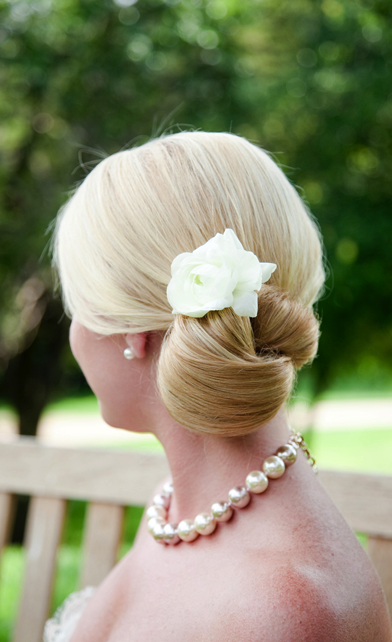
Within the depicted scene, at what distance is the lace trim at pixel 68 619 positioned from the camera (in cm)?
184

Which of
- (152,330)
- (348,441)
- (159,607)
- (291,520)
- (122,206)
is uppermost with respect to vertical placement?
(122,206)

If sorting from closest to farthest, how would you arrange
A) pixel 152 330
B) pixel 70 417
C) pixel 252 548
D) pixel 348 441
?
1. pixel 252 548
2. pixel 152 330
3. pixel 348 441
4. pixel 70 417

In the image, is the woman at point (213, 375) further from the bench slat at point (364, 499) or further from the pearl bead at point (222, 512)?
the bench slat at point (364, 499)

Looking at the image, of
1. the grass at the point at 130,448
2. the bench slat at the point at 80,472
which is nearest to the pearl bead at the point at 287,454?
the bench slat at the point at 80,472

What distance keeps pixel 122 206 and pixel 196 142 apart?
0.24 m

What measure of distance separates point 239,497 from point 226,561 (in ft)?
0.46

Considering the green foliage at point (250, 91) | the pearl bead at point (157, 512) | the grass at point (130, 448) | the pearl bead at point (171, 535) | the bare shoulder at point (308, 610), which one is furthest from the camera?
the green foliage at point (250, 91)

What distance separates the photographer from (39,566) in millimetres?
2113

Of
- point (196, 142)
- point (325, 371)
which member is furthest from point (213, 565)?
point (325, 371)

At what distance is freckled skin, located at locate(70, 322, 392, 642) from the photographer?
1164 millimetres

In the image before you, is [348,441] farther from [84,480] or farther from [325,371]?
[84,480]

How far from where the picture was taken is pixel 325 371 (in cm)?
589

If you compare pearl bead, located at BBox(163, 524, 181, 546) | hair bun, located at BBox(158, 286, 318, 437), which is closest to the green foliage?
pearl bead, located at BBox(163, 524, 181, 546)

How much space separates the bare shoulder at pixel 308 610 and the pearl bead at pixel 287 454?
0.84ft
